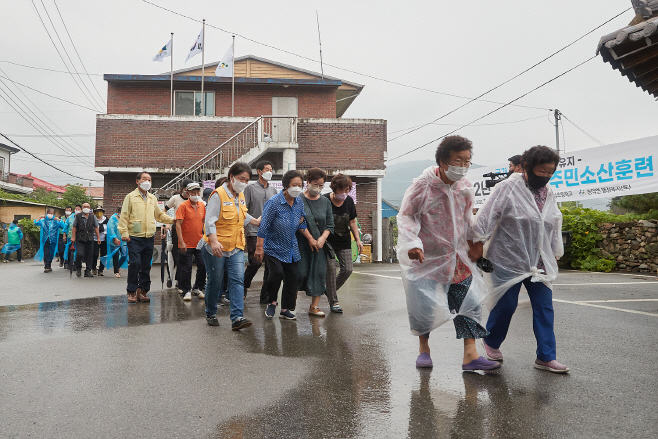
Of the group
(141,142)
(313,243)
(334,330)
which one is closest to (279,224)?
(313,243)

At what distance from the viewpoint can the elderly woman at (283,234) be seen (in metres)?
6.52

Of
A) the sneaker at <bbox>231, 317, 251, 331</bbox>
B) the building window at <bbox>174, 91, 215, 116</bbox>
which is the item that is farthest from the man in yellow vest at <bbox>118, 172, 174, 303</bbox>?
the building window at <bbox>174, 91, 215, 116</bbox>

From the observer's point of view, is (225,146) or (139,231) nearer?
(139,231)

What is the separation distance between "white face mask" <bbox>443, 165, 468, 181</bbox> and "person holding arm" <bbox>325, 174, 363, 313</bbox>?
305 centimetres

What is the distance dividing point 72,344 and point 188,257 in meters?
3.65

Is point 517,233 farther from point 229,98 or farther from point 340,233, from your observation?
point 229,98

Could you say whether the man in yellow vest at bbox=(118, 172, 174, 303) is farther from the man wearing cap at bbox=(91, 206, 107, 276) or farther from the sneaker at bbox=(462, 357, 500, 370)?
the man wearing cap at bbox=(91, 206, 107, 276)

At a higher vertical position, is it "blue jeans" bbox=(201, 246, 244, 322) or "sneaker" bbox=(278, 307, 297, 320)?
"blue jeans" bbox=(201, 246, 244, 322)

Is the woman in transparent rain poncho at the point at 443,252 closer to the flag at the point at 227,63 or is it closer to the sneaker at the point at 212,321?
the sneaker at the point at 212,321

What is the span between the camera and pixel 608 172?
1405 centimetres

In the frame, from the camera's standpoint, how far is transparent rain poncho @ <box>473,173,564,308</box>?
4.41 meters

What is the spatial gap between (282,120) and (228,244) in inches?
656

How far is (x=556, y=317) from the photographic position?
22.3ft

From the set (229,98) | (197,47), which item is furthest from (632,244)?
(197,47)
